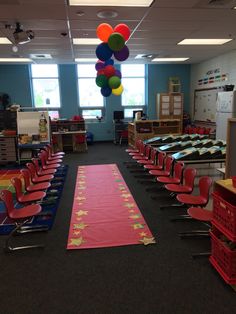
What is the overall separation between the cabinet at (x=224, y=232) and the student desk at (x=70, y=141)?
709 cm

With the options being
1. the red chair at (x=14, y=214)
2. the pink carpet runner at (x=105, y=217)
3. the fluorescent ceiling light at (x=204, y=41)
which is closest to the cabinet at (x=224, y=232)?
the pink carpet runner at (x=105, y=217)

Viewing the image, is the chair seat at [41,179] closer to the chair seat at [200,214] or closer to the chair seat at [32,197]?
the chair seat at [32,197]

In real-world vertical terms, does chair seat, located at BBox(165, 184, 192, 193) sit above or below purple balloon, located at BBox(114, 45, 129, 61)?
below

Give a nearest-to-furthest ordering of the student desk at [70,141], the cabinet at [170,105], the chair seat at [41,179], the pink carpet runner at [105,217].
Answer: the pink carpet runner at [105,217] < the chair seat at [41,179] < the student desk at [70,141] < the cabinet at [170,105]

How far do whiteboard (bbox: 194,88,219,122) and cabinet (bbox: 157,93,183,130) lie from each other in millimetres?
706

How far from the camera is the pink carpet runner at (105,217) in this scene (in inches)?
129

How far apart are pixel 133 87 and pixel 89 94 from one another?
1.92 meters

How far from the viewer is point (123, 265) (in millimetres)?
2781

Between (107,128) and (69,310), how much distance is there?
30.7 ft

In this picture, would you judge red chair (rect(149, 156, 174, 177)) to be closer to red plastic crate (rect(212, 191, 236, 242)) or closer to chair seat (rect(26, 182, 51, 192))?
chair seat (rect(26, 182, 51, 192))

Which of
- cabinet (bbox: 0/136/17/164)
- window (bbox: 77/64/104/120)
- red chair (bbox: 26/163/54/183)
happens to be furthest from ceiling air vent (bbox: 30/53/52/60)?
red chair (bbox: 26/163/54/183)

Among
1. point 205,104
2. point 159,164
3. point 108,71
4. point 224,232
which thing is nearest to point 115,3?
point 108,71

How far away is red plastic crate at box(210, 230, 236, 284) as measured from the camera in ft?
7.68

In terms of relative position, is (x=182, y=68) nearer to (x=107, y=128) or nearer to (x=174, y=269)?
(x=107, y=128)
